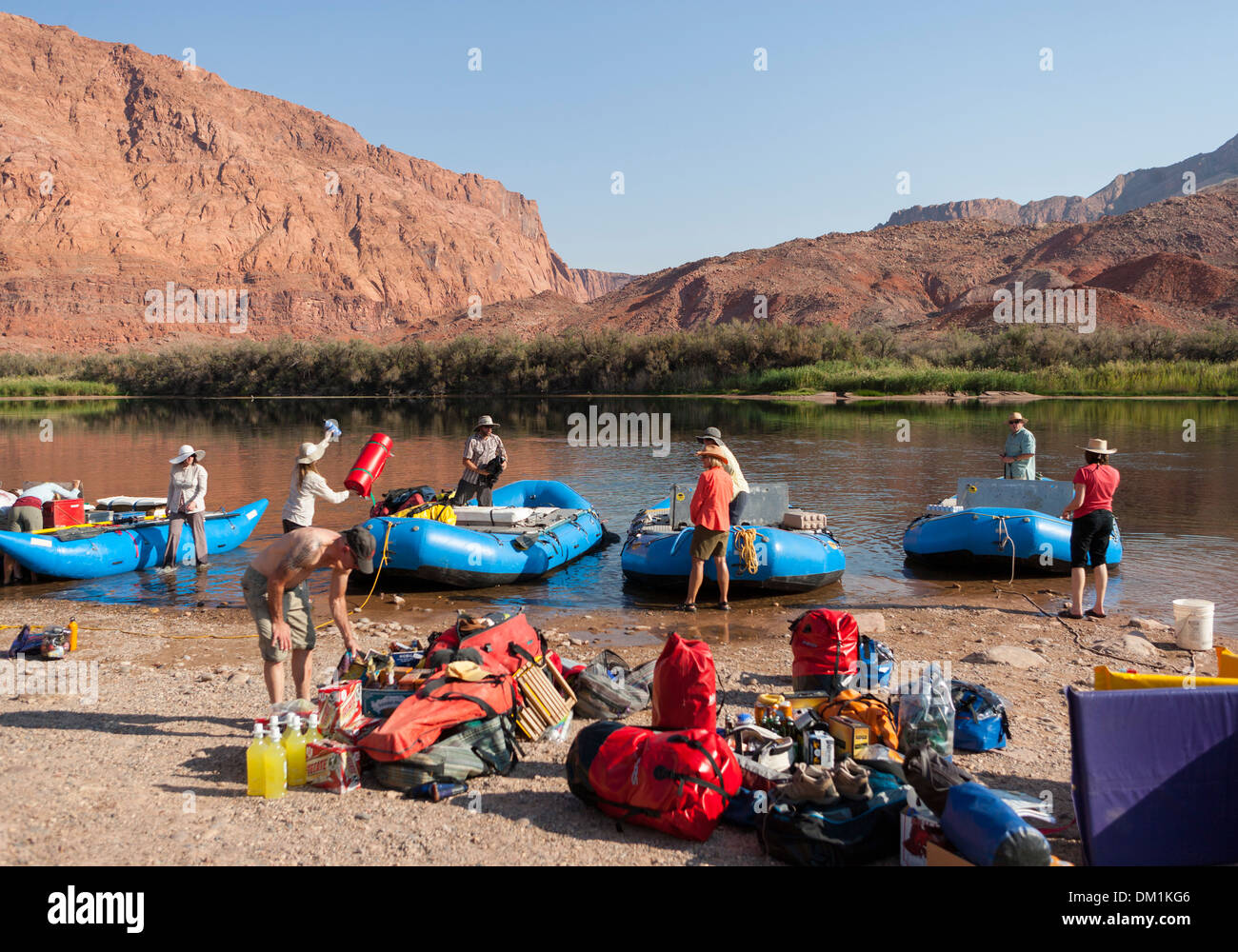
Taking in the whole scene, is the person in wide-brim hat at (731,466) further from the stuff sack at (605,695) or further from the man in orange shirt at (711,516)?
the stuff sack at (605,695)

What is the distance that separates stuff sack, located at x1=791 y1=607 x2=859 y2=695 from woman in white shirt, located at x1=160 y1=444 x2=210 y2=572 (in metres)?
8.67

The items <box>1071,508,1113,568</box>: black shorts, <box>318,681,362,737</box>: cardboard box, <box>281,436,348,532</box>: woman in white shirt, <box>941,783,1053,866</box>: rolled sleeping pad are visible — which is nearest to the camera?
<box>941,783,1053,866</box>: rolled sleeping pad

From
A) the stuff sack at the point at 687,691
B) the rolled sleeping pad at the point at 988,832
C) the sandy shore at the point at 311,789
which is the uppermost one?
the stuff sack at the point at 687,691

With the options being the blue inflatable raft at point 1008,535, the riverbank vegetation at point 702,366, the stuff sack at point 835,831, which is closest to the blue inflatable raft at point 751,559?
the blue inflatable raft at point 1008,535

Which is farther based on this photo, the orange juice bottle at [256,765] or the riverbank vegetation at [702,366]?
the riverbank vegetation at [702,366]

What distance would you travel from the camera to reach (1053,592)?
1116cm

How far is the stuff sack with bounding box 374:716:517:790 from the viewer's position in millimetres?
5316

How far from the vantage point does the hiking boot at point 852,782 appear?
469 cm

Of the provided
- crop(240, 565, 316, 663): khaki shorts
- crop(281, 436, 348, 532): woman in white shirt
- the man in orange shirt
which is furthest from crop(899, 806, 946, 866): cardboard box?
crop(281, 436, 348, 532): woman in white shirt

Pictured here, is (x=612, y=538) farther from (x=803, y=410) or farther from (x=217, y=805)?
(x=803, y=410)

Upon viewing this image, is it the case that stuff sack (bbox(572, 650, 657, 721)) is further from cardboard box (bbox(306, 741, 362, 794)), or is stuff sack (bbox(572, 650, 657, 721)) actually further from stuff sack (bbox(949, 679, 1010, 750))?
stuff sack (bbox(949, 679, 1010, 750))

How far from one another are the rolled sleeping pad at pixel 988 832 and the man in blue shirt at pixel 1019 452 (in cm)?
980
